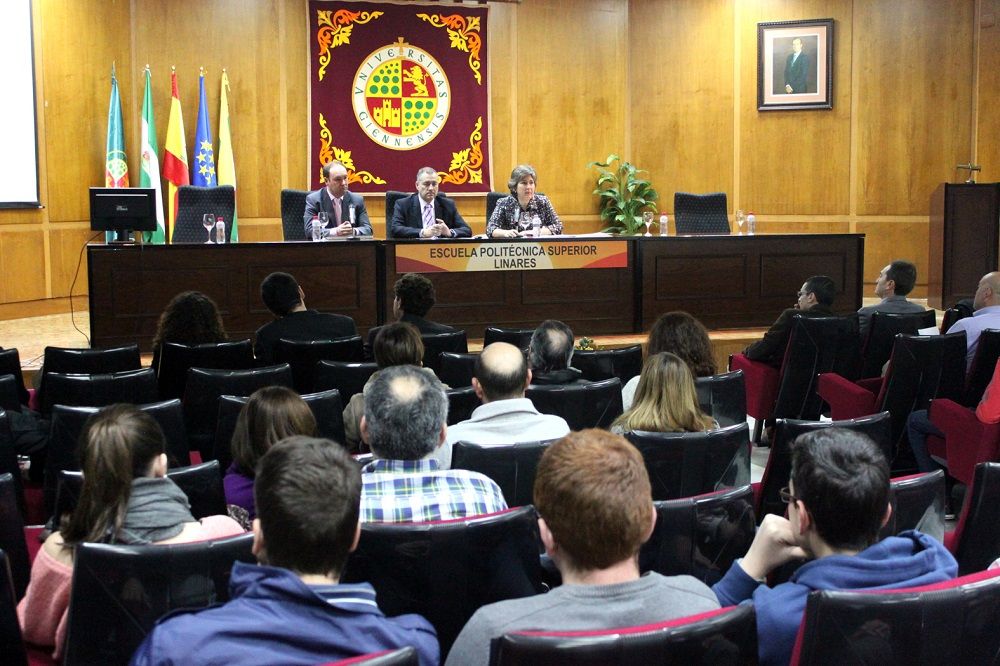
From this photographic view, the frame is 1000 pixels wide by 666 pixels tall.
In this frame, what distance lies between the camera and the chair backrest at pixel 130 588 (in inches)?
72.6

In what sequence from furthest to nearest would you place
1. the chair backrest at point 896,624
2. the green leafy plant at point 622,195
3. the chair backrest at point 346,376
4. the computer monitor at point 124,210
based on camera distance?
1. the green leafy plant at point 622,195
2. the computer monitor at point 124,210
3. the chair backrest at point 346,376
4. the chair backrest at point 896,624

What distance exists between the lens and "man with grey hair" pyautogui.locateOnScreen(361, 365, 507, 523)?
7.35ft

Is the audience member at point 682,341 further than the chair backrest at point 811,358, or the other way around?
the chair backrest at point 811,358

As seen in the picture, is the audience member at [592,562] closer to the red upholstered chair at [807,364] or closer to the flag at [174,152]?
the red upholstered chair at [807,364]

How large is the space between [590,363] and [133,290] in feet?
11.1

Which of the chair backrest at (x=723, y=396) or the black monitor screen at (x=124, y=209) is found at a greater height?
the black monitor screen at (x=124, y=209)

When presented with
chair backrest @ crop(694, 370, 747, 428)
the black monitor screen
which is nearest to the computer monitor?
the black monitor screen

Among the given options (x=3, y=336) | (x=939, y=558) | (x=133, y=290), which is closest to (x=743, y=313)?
(x=133, y=290)

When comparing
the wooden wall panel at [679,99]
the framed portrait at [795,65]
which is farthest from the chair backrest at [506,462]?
the framed portrait at [795,65]

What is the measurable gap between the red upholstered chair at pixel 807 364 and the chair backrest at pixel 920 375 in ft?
2.43

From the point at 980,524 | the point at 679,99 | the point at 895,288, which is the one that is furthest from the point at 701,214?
the point at 980,524

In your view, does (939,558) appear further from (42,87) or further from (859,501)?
(42,87)

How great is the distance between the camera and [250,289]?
277 inches

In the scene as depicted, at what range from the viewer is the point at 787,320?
5.53 meters
